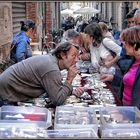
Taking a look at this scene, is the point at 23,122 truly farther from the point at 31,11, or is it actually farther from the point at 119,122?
Answer: the point at 31,11

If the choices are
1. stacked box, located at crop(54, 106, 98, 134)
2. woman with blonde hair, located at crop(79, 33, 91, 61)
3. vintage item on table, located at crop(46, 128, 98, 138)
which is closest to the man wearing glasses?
stacked box, located at crop(54, 106, 98, 134)

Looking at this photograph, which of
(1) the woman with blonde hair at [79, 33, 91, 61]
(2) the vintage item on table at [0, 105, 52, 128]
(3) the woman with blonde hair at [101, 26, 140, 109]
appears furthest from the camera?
(1) the woman with blonde hair at [79, 33, 91, 61]

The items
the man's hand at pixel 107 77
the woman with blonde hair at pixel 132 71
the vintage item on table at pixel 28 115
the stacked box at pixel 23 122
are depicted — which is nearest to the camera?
the stacked box at pixel 23 122

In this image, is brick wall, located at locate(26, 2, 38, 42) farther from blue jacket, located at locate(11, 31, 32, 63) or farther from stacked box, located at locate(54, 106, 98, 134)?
stacked box, located at locate(54, 106, 98, 134)

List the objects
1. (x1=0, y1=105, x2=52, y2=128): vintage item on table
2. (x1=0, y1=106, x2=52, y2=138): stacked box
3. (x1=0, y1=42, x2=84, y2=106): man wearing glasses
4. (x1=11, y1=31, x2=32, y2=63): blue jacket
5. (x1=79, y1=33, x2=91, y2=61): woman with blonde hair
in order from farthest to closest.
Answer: (x1=11, y1=31, x2=32, y2=63): blue jacket, (x1=79, y1=33, x2=91, y2=61): woman with blonde hair, (x1=0, y1=42, x2=84, y2=106): man wearing glasses, (x1=0, y1=105, x2=52, y2=128): vintage item on table, (x1=0, y1=106, x2=52, y2=138): stacked box

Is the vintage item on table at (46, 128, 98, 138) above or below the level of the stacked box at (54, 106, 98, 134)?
above

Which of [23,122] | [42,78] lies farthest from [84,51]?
[23,122]

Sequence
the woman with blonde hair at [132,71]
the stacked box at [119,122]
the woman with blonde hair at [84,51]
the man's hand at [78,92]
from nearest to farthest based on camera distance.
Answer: the stacked box at [119,122], the woman with blonde hair at [132,71], the man's hand at [78,92], the woman with blonde hair at [84,51]

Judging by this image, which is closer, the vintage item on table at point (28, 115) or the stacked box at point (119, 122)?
the stacked box at point (119, 122)

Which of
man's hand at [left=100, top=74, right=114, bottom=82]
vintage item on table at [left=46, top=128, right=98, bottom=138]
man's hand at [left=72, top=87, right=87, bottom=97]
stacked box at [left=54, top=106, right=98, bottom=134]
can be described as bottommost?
man's hand at [left=72, top=87, right=87, bottom=97]

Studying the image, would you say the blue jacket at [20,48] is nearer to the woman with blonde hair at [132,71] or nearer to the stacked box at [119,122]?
the woman with blonde hair at [132,71]

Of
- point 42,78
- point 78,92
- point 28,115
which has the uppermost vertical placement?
point 42,78

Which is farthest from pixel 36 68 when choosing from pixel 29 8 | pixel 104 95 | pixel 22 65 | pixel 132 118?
pixel 29 8

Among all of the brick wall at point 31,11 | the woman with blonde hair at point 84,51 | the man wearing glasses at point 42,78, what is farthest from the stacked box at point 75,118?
the brick wall at point 31,11
